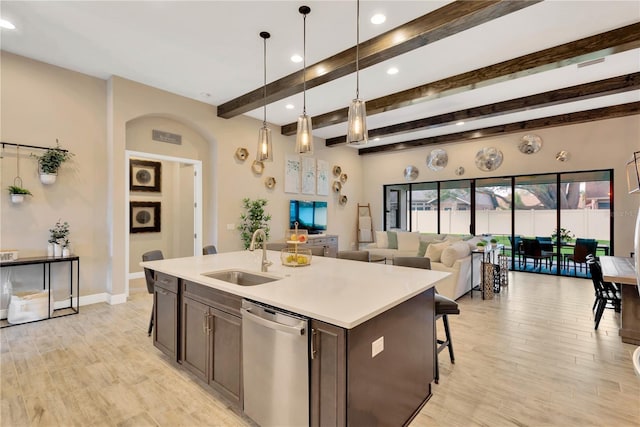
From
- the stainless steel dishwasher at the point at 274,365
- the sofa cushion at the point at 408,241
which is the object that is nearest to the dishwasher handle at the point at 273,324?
the stainless steel dishwasher at the point at 274,365

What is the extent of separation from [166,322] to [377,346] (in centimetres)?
203

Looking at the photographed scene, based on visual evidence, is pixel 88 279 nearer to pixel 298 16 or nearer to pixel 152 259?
pixel 152 259

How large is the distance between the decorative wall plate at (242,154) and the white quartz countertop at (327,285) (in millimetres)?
3411

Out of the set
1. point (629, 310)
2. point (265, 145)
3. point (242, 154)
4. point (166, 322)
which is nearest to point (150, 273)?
point (166, 322)

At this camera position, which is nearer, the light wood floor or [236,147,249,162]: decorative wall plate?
the light wood floor

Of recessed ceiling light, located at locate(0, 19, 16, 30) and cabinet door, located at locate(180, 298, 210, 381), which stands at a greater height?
recessed ceiling light, located at locate(0, 19, 16, 30)

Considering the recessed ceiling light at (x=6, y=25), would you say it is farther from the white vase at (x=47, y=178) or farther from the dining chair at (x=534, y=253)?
the dining chair at (x=534, y=253)

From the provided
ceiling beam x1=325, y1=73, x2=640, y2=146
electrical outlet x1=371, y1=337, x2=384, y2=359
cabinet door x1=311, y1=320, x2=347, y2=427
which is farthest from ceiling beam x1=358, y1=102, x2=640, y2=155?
cabinet door x1=311, y1=320, x2=347, y2=427

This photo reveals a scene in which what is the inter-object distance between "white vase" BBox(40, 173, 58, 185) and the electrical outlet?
473 centimetres

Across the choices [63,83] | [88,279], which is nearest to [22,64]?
[63,83]

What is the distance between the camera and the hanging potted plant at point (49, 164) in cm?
405

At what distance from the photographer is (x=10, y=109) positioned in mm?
3889

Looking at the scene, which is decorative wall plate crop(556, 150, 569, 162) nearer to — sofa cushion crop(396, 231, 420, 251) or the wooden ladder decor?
sofa cushion crop(396, 231, 420, 251)

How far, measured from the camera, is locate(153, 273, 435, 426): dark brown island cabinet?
152 cm
